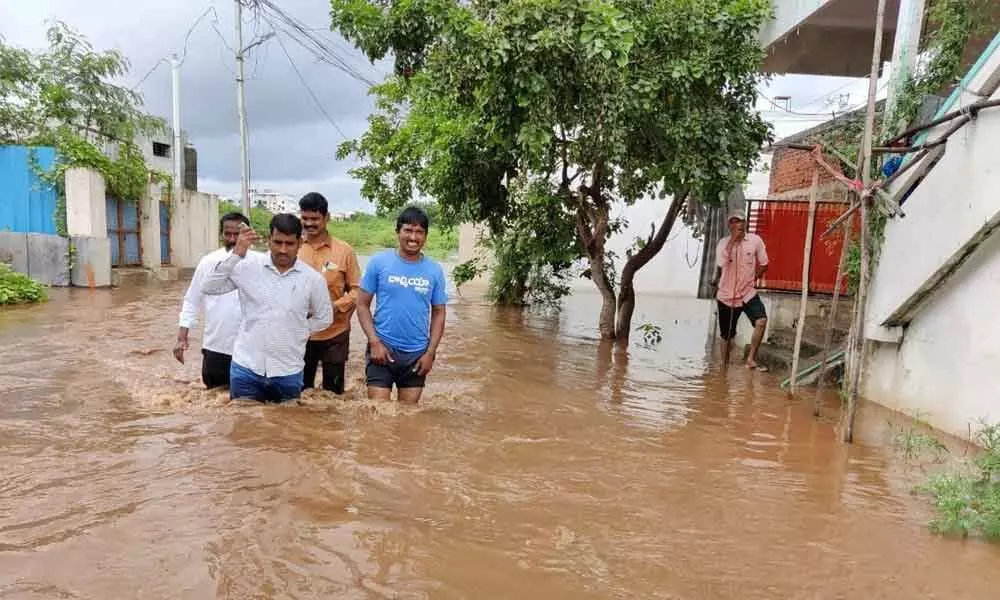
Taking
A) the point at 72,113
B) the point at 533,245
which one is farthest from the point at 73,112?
the point at 533,245

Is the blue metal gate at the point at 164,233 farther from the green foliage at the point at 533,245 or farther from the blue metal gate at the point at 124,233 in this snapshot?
the green foliage at the point at 533,245

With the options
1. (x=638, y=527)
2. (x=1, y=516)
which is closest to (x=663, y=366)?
(x=638, y=527)

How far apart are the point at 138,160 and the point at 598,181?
1219cm

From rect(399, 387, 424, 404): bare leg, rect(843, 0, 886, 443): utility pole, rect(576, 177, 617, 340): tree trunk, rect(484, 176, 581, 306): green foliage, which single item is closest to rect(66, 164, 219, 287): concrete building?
rect(484, 176, 581, 306): green foliage

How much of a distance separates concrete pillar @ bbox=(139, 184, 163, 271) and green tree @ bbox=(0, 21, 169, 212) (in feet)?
1.63

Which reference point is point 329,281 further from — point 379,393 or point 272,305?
point 379,393

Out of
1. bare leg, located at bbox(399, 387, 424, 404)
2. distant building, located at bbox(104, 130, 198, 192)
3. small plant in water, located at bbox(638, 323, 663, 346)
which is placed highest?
distant building, located at bbox(104, 130, 198, 192)

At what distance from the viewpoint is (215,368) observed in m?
4.84

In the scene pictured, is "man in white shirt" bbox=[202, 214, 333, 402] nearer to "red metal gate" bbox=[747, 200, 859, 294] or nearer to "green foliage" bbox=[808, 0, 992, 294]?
"green foliage" bbox=[808, 0, 992, 294]

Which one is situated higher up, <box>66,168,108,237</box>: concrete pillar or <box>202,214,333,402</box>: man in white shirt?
<box>66,168,108,237</box>: concrete pillar

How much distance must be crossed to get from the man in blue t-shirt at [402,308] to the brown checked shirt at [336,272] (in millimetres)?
404

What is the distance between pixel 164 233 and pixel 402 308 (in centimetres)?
1596

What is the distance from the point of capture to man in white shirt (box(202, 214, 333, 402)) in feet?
13.3

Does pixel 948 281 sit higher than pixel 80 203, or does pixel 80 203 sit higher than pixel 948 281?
pixel 80 203
